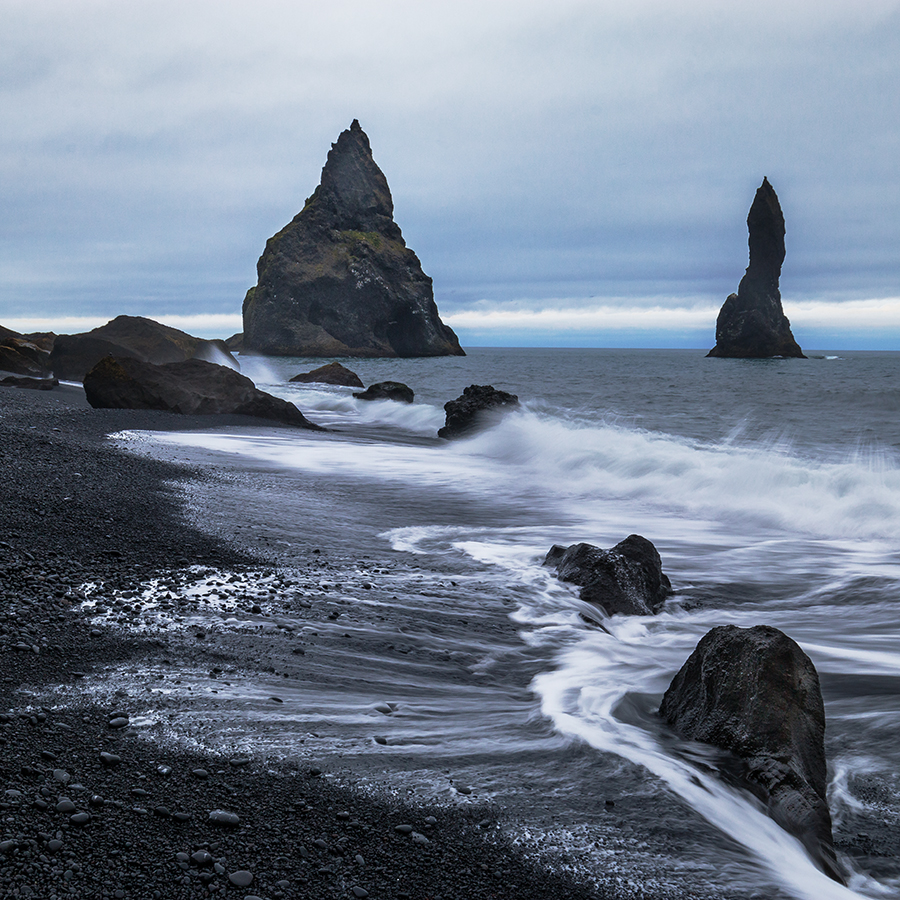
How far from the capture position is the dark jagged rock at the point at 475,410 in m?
17.4

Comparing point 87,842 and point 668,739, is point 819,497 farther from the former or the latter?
point 87,842

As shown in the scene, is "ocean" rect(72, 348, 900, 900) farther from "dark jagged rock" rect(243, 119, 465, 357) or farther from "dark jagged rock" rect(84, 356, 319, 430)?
"dark jagged rock" rect(243, 119, 465, 357)

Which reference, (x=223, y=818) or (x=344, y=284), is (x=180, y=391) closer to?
(x=223, y=818)

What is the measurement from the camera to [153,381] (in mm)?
16016

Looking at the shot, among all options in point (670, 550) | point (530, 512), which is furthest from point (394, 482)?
point (670, 550)

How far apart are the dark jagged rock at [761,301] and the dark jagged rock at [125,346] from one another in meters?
76.6

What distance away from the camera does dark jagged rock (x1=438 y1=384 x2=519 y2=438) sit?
17438mm

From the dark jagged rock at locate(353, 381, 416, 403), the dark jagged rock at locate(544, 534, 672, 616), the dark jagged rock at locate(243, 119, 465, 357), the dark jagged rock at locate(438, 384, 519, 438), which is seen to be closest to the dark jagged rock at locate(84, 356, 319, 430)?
the dark jagged rock at locate(438, 384, 519, 438)

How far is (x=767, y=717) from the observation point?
3.40 meters

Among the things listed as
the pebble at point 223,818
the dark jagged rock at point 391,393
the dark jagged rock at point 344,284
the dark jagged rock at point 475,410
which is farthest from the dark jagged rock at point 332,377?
the dark jagged rock at point 344,284

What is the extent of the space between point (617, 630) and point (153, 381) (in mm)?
13258

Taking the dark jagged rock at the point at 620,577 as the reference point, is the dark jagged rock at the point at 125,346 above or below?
above

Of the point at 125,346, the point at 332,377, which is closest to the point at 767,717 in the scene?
the point at 125,346

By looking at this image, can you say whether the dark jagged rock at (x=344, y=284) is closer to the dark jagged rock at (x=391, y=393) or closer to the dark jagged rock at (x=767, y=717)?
the dark jagged rock at (x=391, y=393)
